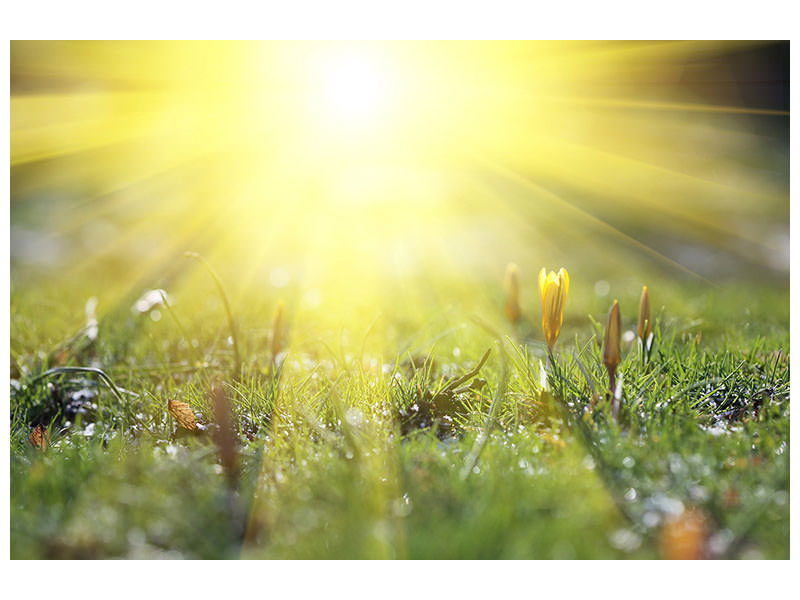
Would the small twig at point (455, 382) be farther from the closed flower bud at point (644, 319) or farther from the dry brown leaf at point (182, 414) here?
the dry brown leaf at point (182, 414)

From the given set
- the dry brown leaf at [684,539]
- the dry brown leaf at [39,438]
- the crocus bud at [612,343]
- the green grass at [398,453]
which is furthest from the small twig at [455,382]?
the dry brown leaf at [39,438]

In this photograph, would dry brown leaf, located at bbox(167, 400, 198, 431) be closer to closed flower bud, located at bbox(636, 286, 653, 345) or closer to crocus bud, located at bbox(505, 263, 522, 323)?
crocus bud, located at bbox(505, 263, 522, 323)

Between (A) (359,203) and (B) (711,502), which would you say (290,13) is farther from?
(A) (359,203)

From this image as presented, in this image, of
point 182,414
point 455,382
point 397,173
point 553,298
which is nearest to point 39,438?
point 182,414

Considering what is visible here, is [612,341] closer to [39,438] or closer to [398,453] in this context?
[398,453]

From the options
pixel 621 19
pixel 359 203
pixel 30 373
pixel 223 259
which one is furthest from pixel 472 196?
pixel 30 373

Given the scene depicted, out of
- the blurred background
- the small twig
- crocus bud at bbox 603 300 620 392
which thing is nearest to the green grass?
the small twig

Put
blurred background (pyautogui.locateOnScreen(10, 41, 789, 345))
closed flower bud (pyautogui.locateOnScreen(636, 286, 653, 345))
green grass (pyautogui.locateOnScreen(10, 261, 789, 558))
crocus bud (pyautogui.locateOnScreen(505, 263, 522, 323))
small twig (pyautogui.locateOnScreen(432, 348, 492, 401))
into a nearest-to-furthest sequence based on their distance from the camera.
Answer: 1. green grass (pyautogui.locateOnScreen(10, 261, 789, 558))
2. closed flower bud (pyautogui.locateOnScreen(636, 286, 653, 345))
3. small twig (pyautogui.locateOnScreen(432, 348, 492, 401))
4. crocus bud (pyautogui.locateOnScreen(505, 263, 522, 323))
5. blurred background (pyautogui.locateOnScreen(10, 41, 789, 345))
